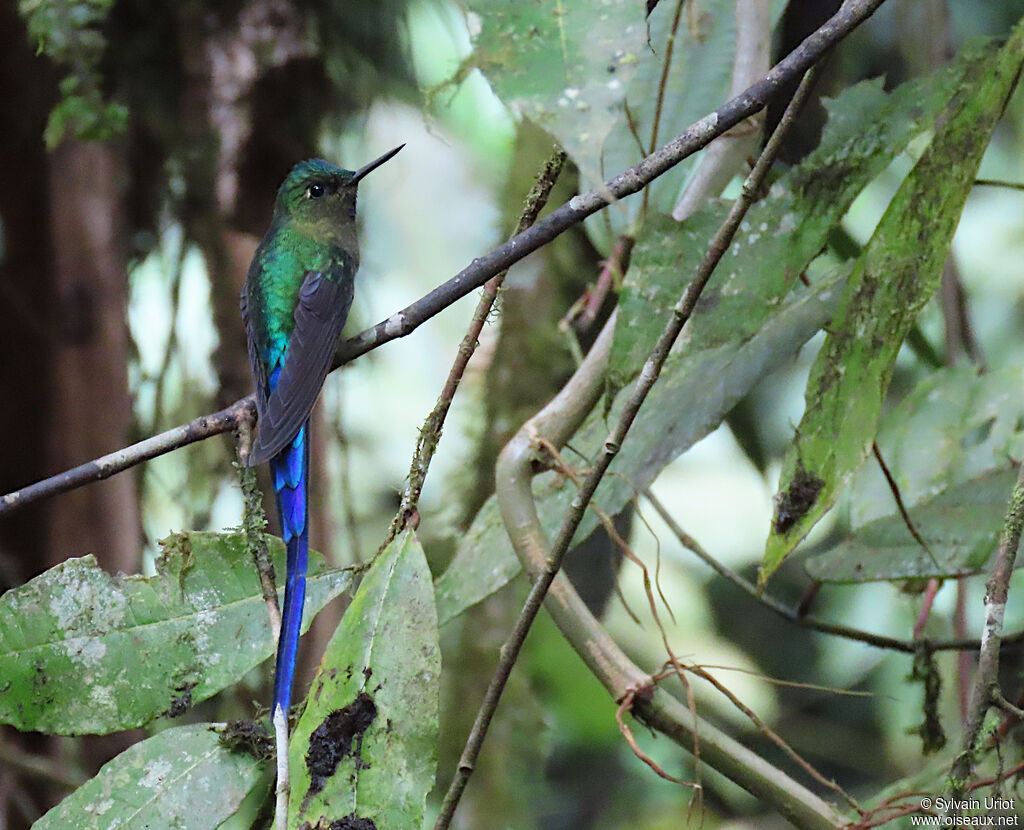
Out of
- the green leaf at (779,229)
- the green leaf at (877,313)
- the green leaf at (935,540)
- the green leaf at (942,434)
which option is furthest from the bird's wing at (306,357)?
the green leaf at (942,434)

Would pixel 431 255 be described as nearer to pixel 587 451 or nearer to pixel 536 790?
pixel 536 790

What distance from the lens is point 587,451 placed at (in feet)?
4.59

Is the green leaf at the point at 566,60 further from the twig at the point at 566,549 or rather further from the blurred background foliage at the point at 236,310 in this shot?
the blurred background foliage at the point at 236,310

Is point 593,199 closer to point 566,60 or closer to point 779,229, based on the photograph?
point 566,60

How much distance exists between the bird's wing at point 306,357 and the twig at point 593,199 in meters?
0.17

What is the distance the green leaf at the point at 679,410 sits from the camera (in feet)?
3.86

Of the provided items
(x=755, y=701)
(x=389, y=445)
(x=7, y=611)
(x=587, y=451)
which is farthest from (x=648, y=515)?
(x=7, y=611)

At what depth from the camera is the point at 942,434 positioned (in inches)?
63.4

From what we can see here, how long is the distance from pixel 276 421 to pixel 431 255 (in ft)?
11.2

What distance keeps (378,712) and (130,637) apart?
269mm

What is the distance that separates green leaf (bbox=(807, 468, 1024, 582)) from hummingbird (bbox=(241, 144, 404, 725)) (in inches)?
25.0

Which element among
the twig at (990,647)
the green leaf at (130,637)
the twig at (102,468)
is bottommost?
the twig at (990,647)

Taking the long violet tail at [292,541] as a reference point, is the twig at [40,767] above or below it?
above

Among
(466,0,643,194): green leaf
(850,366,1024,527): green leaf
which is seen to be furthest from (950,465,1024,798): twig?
(850,366,1024,527): green leaf
